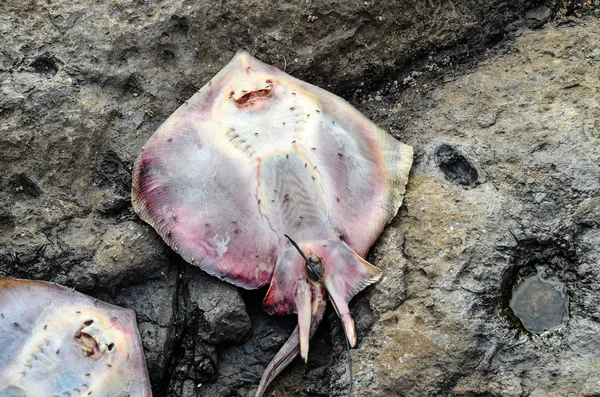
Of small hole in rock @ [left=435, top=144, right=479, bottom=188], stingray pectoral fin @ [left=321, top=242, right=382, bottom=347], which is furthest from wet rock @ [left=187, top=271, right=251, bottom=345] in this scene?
small hole in rock @ [left=435, top=144, right=479, bottom=188]

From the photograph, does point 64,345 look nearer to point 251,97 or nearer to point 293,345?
point 293,345

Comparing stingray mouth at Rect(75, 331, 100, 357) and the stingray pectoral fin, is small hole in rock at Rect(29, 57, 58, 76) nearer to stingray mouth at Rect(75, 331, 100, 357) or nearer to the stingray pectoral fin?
stingray mouth at Rect(75, 331, 100, 357)

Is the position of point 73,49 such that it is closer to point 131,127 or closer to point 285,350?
point 131,127

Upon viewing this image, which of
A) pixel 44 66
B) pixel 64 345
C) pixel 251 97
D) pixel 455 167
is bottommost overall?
pixel 64 345

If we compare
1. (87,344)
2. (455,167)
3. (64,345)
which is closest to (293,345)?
(87,344)

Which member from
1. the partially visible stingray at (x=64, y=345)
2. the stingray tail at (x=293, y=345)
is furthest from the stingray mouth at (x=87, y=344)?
the stingray tail at (x=293, y=345)

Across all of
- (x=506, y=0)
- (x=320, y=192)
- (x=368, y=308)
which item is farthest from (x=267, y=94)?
(x=506, y=0)

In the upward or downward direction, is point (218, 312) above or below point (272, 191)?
below

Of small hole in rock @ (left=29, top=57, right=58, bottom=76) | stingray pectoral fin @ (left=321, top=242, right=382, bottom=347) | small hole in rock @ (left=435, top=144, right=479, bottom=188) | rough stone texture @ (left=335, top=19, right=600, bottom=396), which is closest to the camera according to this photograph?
rough stone texture @ (left=335, top=19, right=600, bottom=396)
